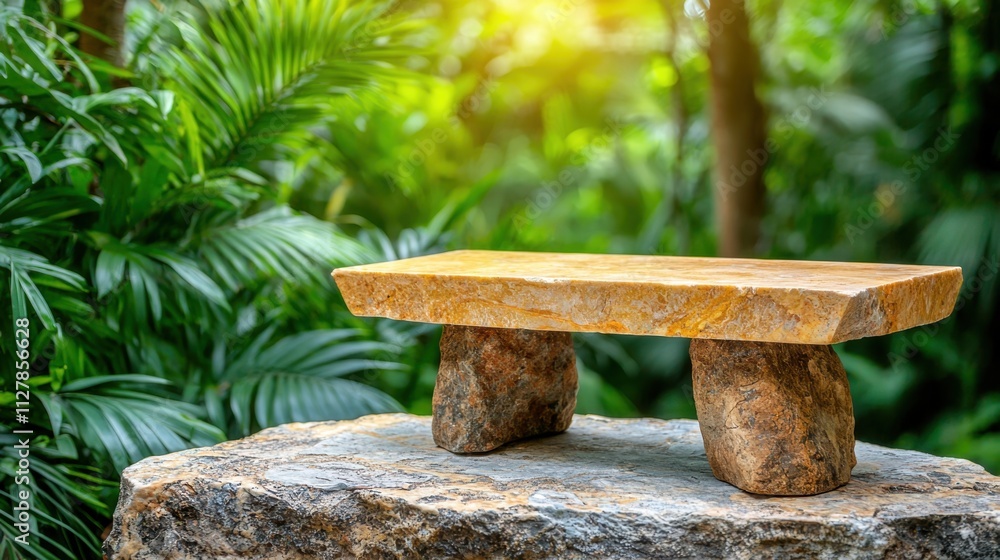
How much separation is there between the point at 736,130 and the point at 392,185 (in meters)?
1.70

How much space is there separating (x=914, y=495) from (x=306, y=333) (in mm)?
2123

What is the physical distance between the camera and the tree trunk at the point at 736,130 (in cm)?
428

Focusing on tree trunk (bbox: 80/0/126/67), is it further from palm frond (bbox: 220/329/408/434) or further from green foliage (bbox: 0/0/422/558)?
palm frond (bbox: 220/329/408/434)

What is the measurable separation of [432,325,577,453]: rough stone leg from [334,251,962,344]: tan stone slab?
21 centimetres

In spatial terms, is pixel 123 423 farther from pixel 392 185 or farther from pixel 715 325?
pixel 392 185

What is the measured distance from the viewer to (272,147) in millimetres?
3719

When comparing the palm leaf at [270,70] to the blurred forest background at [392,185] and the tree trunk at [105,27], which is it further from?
the tree trunk at [105,27]

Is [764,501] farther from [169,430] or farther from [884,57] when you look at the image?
[884,57]

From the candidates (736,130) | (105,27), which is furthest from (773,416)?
(105,27)

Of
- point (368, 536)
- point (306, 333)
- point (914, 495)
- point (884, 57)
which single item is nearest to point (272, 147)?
point (306, 333)

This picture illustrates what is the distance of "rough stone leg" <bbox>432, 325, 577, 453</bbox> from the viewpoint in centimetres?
261

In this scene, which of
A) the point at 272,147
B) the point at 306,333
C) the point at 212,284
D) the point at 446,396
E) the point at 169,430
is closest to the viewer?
the point at 446,396

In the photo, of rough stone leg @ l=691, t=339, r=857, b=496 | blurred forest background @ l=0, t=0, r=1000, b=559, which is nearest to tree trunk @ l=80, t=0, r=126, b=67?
blurred forest background @ l=0, t=0, r=1000, b=559

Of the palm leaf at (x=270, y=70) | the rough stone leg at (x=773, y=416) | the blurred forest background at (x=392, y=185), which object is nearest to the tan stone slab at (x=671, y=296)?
the rough stone leg at (x=773, y=416)
